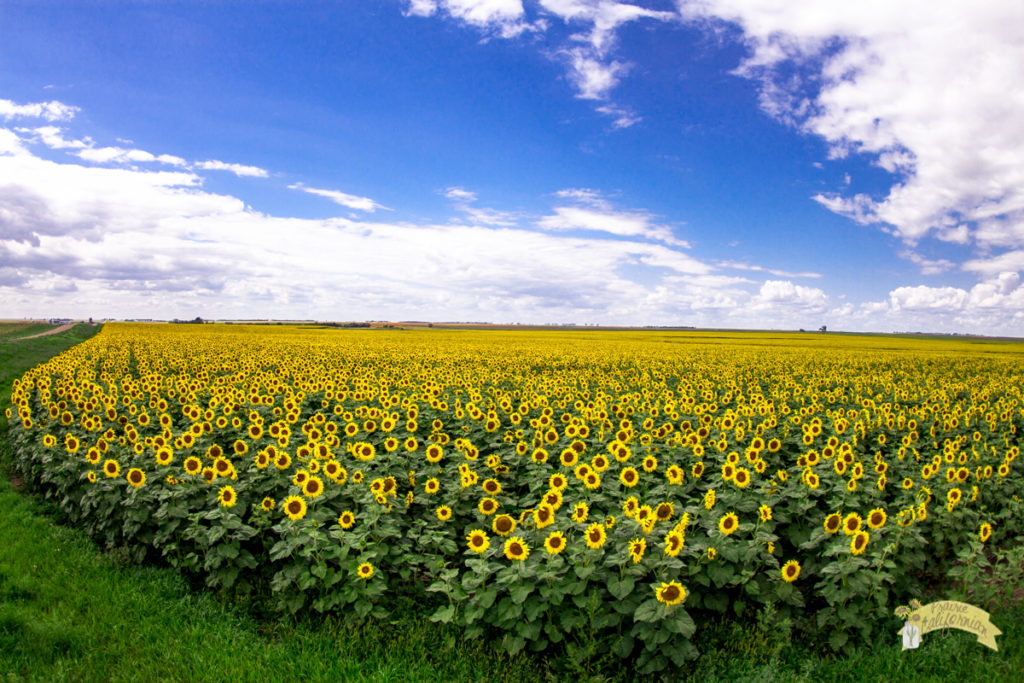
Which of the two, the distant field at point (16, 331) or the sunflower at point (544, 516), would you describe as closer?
the sunflower at point (544, 516)

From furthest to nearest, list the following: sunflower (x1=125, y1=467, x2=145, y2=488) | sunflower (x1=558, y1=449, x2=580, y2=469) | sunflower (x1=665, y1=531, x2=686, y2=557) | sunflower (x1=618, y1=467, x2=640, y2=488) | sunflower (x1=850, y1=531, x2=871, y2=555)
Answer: sunflower (x1=558, y1=449, x2=580, y2=469), sunflower (x1=125, y1=467, x2=145, y2=488), sunflower (x1=618, y1=467, x2=640, y2=488), sunflower (x1=850, y1=531, x2=871, y2=555), sunflower (x1=665, y1=531, x2=686, y2=557)

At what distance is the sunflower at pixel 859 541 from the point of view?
190 inches

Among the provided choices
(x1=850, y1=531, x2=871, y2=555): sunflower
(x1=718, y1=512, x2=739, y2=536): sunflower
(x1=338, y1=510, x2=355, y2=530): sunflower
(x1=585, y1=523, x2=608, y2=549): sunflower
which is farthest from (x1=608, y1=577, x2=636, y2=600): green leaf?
(x1=338, y1=510, x2=355, y2=530): sunflower

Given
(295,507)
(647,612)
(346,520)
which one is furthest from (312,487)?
(647,612)

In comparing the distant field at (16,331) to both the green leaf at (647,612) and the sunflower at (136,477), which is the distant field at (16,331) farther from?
the green leaf at (647,612)

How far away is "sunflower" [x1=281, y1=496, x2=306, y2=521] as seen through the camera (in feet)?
17.6

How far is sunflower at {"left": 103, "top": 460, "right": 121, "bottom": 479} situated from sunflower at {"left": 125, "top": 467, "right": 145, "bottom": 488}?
0.46 meters

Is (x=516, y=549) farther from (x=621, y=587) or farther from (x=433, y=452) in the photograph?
(x=433, y=452)

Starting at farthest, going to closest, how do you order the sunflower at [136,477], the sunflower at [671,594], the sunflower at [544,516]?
1. the sunflower at [136,477]
2. the sunflower at [544,516]
3. the sunflower at [671,594]

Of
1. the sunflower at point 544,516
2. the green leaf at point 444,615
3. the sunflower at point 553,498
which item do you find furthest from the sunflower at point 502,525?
the green leaf at point 444,615

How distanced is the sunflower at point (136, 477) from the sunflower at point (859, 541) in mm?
6957

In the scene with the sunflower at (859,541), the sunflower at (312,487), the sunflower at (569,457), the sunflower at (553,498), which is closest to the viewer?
the sunflower at (859,541)

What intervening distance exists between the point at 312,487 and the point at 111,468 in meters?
2.81

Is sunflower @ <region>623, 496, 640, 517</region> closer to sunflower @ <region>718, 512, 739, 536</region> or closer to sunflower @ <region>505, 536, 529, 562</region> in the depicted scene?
sunflower @ <region>718, 512, 739, 536</region>
